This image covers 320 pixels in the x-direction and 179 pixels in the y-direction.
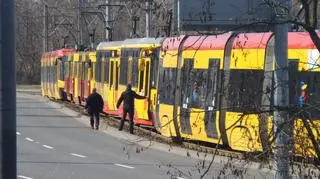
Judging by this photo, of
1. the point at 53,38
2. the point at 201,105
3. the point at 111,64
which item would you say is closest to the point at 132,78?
the point at 111,64

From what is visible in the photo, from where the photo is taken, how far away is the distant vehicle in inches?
284

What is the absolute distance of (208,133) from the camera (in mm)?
18531

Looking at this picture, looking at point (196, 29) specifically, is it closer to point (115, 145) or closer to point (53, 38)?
point (115, 145)

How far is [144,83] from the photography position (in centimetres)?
2516

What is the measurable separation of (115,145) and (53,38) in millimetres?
73731

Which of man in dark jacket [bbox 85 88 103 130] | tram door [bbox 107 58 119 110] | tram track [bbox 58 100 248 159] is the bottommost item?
tram track [bbox 58 100 248 159]

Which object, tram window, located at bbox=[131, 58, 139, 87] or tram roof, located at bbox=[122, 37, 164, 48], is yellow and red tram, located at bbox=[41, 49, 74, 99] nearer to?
tram roof, located at bbox=[122, 37, 164, 48]

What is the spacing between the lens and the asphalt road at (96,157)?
14742mm

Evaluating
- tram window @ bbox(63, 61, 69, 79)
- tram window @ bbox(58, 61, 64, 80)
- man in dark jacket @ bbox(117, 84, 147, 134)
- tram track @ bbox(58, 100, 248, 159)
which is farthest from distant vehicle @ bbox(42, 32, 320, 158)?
tram window @ bbox(58, 61, 64, 80)

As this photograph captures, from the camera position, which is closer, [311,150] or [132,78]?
[311,150]

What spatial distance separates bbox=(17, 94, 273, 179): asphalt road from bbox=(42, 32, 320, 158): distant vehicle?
2.02 feet

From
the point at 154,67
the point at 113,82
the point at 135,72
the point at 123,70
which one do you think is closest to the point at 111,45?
the point at 113,82

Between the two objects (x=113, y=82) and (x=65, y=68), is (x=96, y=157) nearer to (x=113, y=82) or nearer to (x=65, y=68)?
(x=113, y=82)

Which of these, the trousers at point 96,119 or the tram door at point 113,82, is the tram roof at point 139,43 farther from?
the trousers at point 96,119
